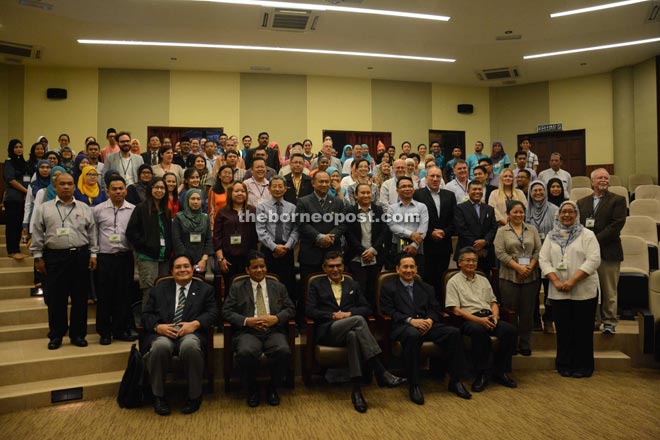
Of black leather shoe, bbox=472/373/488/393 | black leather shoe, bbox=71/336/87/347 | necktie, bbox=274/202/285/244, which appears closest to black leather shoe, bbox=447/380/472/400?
black leather shoe, bbox=472/373/488/393

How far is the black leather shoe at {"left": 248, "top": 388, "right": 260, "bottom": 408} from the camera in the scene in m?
3.47

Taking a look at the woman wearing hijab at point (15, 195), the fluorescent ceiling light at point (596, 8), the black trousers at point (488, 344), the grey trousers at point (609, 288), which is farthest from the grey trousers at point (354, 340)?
the fluorescent ceiling light at point (596, 8)

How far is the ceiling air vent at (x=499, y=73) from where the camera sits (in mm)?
9859

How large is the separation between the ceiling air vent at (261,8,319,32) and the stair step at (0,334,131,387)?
488cm

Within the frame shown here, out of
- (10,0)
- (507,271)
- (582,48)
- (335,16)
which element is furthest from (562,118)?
(10,0)

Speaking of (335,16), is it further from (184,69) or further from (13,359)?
(13,359)

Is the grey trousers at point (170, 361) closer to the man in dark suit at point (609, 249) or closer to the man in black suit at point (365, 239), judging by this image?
the man in black suit at point (365, 239)

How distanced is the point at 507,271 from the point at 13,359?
13.3 feet

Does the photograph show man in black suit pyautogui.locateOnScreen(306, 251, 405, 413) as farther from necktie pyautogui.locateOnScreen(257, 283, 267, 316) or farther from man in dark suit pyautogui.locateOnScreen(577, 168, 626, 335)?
man in dark suit pyautogui.locateOnScreen(577, 168, 626, 335)

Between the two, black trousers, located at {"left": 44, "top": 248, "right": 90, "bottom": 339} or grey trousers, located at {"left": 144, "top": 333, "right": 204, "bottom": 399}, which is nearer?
grey trousers, located at {"left": 144, "top": 333, "right": 204, "bottom": 399}

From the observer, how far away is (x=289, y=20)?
701 cm

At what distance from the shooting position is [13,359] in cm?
367

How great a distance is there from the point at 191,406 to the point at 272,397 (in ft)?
1.87

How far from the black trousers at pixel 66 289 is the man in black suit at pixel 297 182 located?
A: 1.92 m
